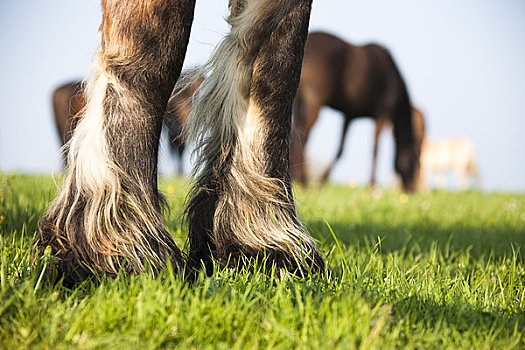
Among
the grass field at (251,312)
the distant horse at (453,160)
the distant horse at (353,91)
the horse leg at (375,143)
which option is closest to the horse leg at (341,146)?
the distant horse at (353,91)

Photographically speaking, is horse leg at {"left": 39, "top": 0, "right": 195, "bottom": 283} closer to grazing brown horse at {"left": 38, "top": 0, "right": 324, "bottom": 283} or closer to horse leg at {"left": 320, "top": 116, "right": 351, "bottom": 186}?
grazing brown horse at {"left": 38, "top": 0, "right": 324, "bottom": 283}

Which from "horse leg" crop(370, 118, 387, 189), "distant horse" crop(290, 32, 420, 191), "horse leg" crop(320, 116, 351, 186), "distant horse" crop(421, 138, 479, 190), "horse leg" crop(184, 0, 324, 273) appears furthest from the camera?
"distant horse" crop(421, 138, 479, 190)

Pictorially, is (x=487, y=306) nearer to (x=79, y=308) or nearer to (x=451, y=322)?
(x=451, y=322)

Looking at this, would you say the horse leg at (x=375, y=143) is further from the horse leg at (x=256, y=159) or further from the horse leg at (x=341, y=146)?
the horse leg at (x=256, y=159)

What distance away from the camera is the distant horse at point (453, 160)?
23938 mm

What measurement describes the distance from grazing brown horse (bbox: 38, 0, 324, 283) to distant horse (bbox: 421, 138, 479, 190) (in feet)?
75.8

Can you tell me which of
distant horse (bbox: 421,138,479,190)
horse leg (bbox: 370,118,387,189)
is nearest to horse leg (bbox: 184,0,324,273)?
horse leg (bbox: 370,118,387,189)

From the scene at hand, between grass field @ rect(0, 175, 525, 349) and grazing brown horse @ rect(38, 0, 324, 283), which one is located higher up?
grazing brown horse @ rect(38, 0, 324, 283)

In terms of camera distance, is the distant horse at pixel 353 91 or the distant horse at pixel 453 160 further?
the distant horse at pixel 453 160

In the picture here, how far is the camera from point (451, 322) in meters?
1.49

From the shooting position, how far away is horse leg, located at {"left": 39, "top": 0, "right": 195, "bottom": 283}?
154 cm

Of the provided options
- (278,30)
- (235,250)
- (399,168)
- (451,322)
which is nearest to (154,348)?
(235,250)

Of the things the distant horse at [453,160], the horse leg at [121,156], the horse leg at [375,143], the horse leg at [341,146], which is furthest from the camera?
the distant horse at [453,160]

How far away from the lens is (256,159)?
1.75 meters
